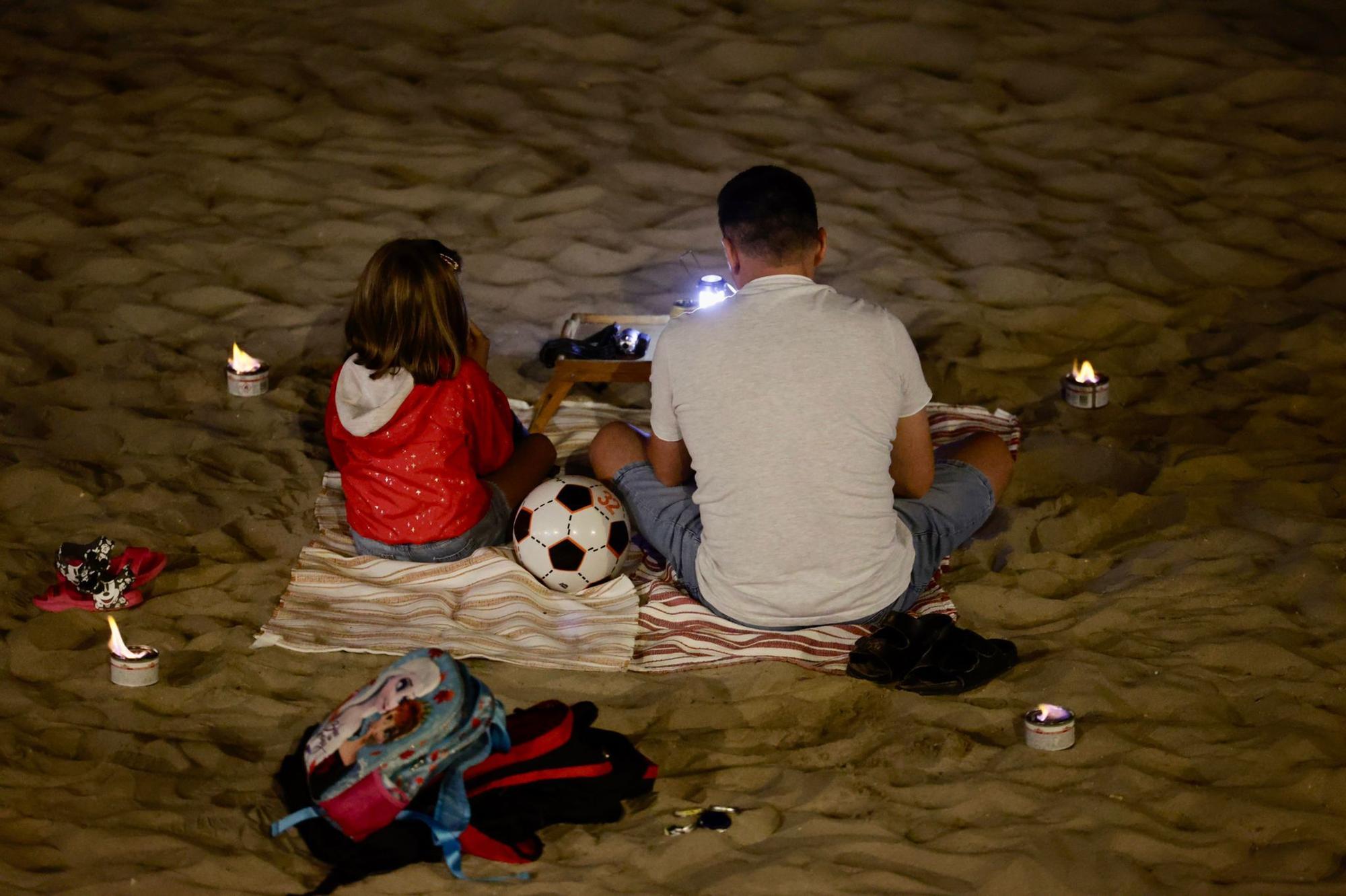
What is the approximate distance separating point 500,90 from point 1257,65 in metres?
3.96

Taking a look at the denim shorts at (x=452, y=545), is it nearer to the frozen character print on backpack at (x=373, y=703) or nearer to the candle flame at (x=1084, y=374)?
the frozen character print on backpack at (x=373, y=703)

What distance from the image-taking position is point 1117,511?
4.42 metres

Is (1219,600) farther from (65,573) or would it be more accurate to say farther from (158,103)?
(158,103)

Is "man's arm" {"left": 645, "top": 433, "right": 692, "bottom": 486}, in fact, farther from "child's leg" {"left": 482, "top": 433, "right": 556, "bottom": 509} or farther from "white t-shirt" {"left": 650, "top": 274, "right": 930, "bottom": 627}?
"child's leg" {"left": 482, "top": 433, "right": 556, "bottom": 509}

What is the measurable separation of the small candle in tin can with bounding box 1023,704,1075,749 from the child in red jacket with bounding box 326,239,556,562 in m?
1.73

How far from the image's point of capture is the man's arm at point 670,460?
3.90 m

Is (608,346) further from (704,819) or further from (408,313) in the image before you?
(704,819)

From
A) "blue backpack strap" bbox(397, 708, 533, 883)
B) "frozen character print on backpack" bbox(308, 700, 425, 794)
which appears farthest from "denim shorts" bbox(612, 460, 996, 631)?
"frozen character print on backpack" bbox(308, 700, 425, 794)

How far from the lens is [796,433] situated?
11.6 ft

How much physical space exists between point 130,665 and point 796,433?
1.82 m

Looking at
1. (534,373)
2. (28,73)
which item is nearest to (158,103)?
(28,73)

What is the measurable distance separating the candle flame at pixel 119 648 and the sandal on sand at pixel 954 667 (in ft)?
6.47

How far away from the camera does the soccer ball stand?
160 inches

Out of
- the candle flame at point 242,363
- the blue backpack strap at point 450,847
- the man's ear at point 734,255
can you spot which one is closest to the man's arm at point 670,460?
the man's ear at point 734,255
